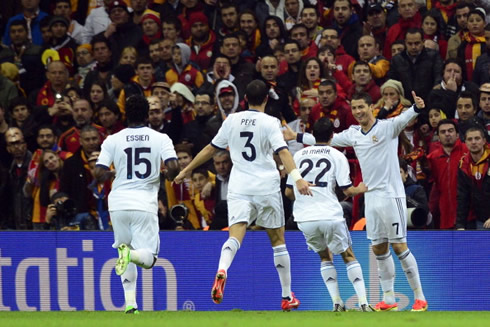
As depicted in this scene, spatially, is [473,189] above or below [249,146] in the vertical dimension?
below

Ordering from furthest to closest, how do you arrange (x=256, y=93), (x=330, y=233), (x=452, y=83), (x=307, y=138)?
1. (x=452, y=83)
2. (x=307, y=138)
3. (x=330, y=233)
4. (x=256, y=93)

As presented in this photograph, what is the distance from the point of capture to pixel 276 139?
11805 mm

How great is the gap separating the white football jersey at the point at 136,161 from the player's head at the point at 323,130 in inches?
69.6

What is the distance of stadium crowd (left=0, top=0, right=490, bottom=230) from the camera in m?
14.8

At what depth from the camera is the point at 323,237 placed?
12680 mm

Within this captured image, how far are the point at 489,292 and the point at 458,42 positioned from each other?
4184mm

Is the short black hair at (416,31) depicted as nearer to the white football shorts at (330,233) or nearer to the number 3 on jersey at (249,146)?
the white football shorts at (330,233)

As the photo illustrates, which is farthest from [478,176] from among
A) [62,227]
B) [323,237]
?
[62,227]

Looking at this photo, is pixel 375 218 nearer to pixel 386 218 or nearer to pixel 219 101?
pixel 386 218

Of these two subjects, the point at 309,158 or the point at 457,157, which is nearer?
the point at 309,158

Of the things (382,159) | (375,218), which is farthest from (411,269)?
(382,159)

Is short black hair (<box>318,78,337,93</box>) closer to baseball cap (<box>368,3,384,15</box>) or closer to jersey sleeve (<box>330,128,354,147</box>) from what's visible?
baseball cap (<box>368,3,384,15</box>)

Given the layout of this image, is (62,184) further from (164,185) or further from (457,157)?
(457,157)

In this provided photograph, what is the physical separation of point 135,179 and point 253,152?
1277mm
